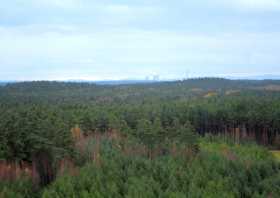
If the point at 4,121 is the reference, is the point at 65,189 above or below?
below

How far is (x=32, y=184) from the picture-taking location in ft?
91.8

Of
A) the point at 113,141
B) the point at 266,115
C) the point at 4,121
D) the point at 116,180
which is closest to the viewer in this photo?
the point at 116,180

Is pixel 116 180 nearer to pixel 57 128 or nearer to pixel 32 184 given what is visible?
pixel 32 184

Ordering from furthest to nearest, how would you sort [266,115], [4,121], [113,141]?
[266,115] < [113,141] < [4,121]

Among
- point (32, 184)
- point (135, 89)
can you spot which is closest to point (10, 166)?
point (32, 184)

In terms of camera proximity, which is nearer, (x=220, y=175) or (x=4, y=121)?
(x=220, y=175)

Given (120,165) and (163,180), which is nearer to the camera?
(163,180)

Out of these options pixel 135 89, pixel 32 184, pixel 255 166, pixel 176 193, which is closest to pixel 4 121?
pixel 32 184

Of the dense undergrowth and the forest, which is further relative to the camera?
the forest

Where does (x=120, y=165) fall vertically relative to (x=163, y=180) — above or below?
above

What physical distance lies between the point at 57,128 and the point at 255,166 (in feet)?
56.0

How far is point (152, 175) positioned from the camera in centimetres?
2867

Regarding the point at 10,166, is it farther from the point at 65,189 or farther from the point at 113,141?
the point at 113,141

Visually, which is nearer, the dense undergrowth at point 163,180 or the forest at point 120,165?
the dense undergrowth at point 163,180
